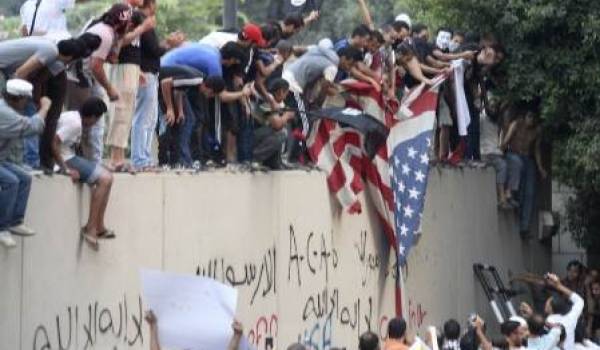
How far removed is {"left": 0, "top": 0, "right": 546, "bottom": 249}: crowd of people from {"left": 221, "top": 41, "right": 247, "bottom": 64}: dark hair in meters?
0.01

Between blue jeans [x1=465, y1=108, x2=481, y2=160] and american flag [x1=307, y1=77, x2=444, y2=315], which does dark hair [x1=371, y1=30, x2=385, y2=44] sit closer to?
american flag [x1=307, y1=77, x2=444, y2=315]

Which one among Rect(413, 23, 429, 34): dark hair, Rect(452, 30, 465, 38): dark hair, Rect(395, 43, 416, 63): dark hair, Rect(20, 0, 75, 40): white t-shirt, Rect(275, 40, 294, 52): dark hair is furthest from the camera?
Rect(452, 30, 465, 38): dark hair

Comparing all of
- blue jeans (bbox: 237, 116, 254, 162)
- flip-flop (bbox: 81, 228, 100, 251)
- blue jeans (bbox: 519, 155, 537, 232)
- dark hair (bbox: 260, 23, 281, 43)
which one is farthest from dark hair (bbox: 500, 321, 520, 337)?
blue jeans (bbox: 519, 155, 537, 232)

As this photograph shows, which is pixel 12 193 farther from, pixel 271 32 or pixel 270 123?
pixel 271 32

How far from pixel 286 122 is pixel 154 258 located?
3000mm

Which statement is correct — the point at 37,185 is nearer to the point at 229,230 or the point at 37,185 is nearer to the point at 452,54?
the point at 229,230

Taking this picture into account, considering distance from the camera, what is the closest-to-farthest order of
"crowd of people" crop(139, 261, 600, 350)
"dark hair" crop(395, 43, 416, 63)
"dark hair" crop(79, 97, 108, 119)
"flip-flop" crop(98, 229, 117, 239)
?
"dark hair" crop(79, 97, 108, 119)
"flip-flop" crop(98, 229, 117, 239)
"crowd of people" crop(139, 261, 600, 350)
"dark hair" crop(395, 43, 416, 63)

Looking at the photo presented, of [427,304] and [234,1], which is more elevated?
[234,1]

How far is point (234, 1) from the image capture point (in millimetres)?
20734

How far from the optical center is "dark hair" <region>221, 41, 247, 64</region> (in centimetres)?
1694

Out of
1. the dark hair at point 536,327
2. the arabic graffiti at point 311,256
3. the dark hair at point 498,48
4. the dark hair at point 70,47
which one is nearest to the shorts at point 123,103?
the dark hair at point 70,47

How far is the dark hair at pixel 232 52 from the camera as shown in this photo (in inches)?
667

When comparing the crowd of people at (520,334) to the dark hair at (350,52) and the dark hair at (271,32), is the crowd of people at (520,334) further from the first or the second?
the dark hair at (271,32)

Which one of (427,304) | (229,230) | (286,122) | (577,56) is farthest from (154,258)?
(577,56)
